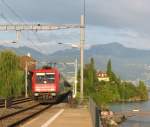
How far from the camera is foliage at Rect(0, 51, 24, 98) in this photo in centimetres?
7243

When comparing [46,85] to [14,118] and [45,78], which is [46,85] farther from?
[14,118]

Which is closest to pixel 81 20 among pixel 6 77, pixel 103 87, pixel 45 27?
pixel 45 27

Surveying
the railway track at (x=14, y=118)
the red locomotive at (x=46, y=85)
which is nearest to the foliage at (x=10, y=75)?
the red locomotive at (x=46, y=85)

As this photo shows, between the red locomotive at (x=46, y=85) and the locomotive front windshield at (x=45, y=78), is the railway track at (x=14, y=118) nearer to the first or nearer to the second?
the red locomotive at (x=46, y=85)

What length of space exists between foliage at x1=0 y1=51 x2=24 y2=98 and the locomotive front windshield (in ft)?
68.0

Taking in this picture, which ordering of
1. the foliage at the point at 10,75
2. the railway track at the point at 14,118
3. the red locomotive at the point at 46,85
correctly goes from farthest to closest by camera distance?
1. the foliage at the point at 10,75
2. the red locomotive at the point at 46,85
3. the railway track at the point at 14,118

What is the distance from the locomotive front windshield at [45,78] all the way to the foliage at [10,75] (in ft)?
68.0

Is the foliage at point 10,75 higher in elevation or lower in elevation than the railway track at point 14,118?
higher

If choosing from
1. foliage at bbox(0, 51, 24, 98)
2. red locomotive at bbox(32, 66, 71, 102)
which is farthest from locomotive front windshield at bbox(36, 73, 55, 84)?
foliage at bbox(0, 51, 24, 98)

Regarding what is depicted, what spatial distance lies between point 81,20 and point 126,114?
86873mm

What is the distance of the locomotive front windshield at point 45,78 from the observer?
50.5 m

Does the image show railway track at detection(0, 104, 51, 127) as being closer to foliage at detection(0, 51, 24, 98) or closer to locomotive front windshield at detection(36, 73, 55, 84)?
locomotive front windshield at detection(36, 73, 55, 84)

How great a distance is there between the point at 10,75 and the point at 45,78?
2426cm

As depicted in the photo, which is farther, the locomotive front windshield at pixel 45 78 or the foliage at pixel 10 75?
the foliage at pixel 10 75
